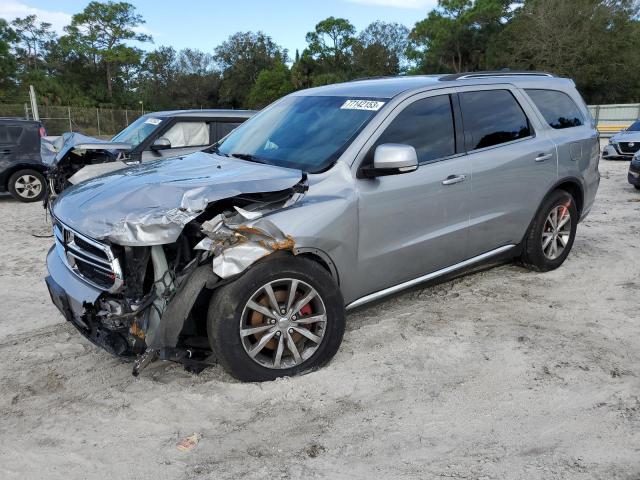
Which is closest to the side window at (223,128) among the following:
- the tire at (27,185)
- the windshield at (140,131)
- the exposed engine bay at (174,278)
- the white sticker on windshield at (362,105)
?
the windshield at (140,131)

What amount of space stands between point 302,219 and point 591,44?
162ft

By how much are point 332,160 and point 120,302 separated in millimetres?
1634

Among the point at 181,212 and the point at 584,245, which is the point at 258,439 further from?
the point at 584,245

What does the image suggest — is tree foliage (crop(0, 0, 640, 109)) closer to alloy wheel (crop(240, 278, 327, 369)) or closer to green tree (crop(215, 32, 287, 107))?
green tree (crop(215, 32, 287, 107))

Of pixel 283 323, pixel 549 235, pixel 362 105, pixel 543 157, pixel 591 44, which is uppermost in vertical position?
pixel 591 44

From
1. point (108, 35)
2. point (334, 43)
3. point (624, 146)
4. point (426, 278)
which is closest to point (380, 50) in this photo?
point (334, 43)

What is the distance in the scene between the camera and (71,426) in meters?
3.07

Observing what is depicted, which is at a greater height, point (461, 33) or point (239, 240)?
point (461, 33)

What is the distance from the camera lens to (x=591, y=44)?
4484cm

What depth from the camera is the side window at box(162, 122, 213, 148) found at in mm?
8398

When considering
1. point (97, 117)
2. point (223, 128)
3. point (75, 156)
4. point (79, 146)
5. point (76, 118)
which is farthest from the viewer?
point (97, 117)

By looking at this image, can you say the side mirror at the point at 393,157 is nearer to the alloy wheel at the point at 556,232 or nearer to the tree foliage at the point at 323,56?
the alloy wheel at the point at 556,232

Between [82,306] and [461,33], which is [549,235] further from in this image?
[461,33]

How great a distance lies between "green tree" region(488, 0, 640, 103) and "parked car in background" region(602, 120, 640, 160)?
32174 millimetres
